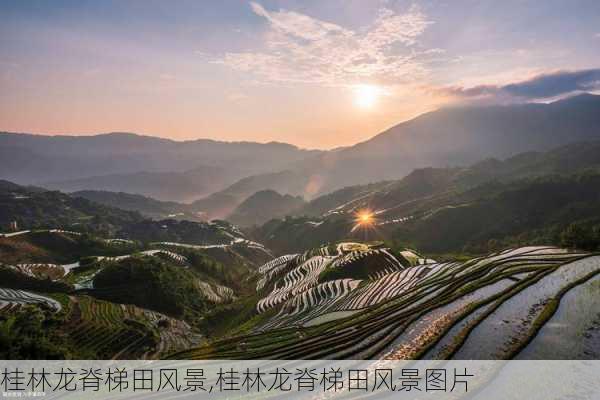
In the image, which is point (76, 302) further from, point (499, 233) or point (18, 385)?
point (499, 233)

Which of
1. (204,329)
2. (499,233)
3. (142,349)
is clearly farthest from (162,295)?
(499,233)

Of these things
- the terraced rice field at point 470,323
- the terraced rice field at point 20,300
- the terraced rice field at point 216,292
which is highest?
the terraced rice field at point 470,323

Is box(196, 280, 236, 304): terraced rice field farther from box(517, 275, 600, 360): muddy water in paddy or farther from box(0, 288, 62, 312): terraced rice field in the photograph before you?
box(517, 275, 600, 360): muddy water in paddy

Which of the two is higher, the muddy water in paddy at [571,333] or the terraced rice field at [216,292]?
the muddy water in paddy at [571,333]

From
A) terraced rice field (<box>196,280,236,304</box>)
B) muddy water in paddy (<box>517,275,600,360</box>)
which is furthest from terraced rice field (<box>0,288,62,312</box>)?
muddy water in paddy (<box>517,275,600,360</box>)

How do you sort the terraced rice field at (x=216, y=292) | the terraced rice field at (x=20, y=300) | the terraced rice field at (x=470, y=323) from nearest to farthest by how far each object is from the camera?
1. the terraced rice field at (x=470, y=323)
2. the terraced rice field at (x=20, y=300)
3. the terraced rice field at (x=216, y=292)

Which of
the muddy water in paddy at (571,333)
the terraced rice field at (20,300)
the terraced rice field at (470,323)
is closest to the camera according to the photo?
the muddy water in paddy at (571,333)

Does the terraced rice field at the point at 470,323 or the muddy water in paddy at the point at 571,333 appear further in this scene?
the terraced rice field at the point at 470,323

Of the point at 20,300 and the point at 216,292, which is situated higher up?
the point at 20,300

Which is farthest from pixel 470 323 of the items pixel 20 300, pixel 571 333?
pixel 20 300

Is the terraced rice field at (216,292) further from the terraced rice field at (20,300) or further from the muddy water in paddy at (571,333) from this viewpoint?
the muddy water in paddy at (571,333)

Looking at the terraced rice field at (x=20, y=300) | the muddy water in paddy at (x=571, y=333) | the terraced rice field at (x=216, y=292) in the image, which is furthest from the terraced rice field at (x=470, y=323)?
the terraced rice field at (x=216, y=292)

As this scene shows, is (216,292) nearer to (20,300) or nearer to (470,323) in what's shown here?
(20,300)
